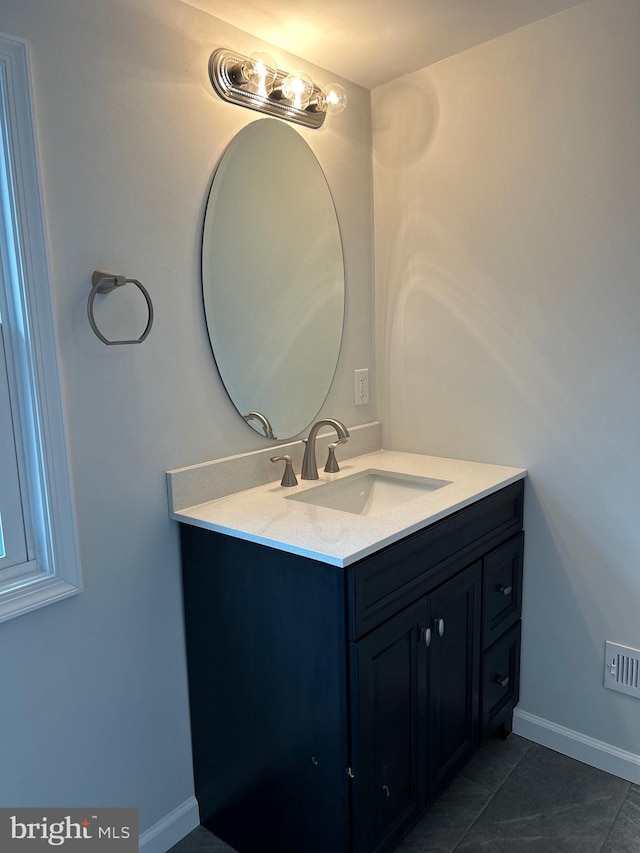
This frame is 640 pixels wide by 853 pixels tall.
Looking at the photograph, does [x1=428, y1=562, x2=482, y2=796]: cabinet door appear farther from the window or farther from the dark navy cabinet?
the window

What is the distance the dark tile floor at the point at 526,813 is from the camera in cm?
165

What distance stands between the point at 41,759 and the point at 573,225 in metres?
1.98

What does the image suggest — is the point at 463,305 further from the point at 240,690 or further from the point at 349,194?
the point at 240,690

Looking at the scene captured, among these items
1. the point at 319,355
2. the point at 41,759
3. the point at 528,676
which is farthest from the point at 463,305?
the point at 41,759

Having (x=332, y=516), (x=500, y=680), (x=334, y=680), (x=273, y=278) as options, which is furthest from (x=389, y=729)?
(x=273, y=278)

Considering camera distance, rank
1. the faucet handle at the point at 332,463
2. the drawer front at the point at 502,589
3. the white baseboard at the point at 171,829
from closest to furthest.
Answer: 1. the white baseboard at the point at 171,829
2. the drawer front at the point at 502,589
3. the faucet handle at the point at 332,463

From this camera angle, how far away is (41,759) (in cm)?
141

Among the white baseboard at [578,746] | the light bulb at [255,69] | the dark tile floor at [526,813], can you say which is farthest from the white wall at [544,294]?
the light bulb at [255,69]

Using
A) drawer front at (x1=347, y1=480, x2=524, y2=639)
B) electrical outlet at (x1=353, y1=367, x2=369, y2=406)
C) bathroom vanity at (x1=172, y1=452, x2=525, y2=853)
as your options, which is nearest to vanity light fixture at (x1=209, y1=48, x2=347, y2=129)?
electrical outlet at (x1=353, y1=367, x2=369, y2=406)

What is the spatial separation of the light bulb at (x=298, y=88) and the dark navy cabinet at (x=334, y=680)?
131 centimetres

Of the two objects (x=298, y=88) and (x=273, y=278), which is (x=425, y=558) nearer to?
(x=273, y=278)

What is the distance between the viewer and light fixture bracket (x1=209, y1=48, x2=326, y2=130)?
1681 millimetres

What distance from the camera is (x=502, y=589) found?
193 centimetres

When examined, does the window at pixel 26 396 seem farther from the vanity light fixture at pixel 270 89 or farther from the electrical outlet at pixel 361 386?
the electrical outlet at pixel 361 386
